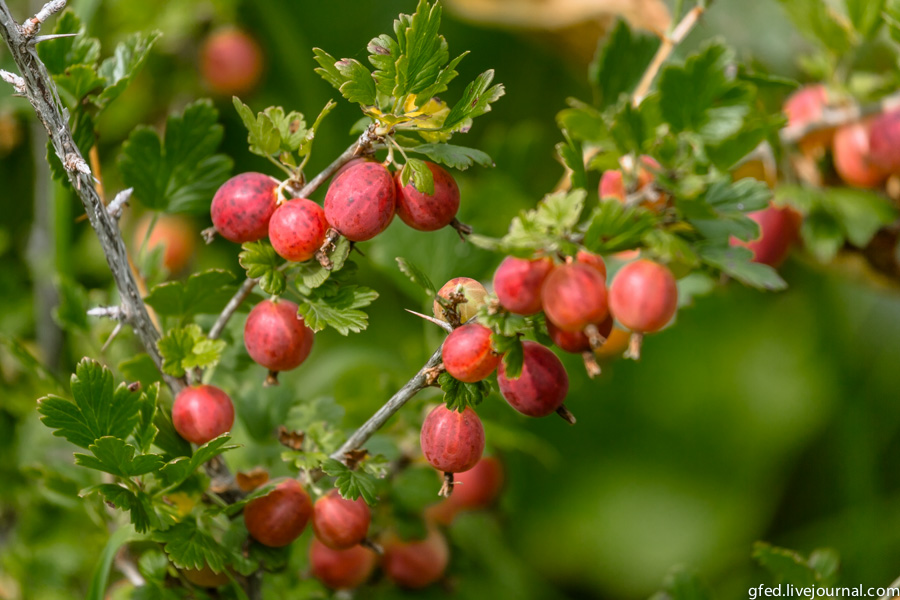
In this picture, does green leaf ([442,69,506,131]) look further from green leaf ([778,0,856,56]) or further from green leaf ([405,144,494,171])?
green leaf ([778,0,856,56])

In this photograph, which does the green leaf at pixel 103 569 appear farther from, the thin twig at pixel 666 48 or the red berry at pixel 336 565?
the thin twig at pixel 666 48

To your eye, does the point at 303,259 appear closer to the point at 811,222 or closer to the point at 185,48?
the point at 811,222

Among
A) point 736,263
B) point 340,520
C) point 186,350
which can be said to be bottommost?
point 340,520

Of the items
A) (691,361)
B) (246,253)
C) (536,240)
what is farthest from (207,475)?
(691,361)

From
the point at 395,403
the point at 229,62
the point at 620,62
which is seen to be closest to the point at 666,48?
the point at 620,62

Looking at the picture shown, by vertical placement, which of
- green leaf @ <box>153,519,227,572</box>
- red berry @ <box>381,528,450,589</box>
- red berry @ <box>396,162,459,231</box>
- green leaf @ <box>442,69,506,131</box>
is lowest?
red berry @ <box>381,528,450,589</box>

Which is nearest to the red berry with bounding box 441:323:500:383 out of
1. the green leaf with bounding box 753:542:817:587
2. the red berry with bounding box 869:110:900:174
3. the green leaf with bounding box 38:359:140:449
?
the green leaf with bounding box 38:359:140:449

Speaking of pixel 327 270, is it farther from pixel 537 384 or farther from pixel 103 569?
pixel 103 569

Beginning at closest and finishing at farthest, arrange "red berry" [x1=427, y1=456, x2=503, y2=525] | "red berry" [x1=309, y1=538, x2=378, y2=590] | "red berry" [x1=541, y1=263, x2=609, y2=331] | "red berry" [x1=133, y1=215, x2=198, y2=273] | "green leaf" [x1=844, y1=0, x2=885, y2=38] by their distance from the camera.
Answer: "red berry" [x1=541, y1=263, x2=609, y2=331]
"red berry" [x1=309, y1=538, x2=378, y2=590]
"green leaf" [x1=844, y1=0, x2=885, y2=38]
"red berry" [x1=427, y1=456, x2=503, y2=525]
"red berry" [x1=133, y1=215, x2=198, y2=273]
